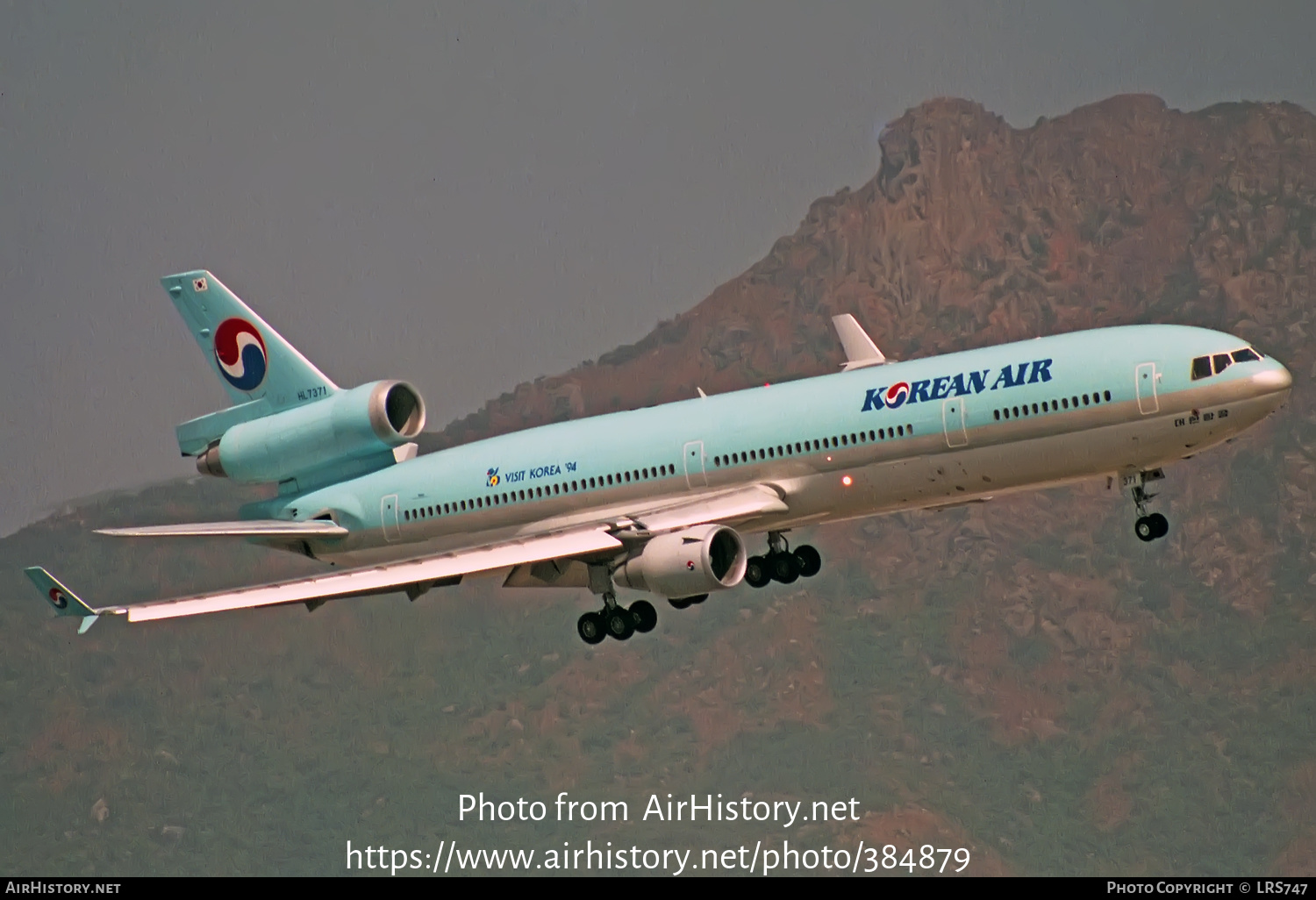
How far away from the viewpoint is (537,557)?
183 feet

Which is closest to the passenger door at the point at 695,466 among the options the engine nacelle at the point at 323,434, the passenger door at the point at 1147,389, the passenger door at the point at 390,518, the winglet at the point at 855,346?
the winglet at the point at 855,346

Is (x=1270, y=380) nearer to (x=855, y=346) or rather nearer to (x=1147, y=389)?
(x=1147, y=389)

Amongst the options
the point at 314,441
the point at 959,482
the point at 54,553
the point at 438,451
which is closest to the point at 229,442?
the point at 314,441

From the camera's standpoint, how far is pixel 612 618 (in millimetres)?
57625

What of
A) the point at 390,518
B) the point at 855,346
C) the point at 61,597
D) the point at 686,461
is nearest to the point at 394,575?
the point at 390,518

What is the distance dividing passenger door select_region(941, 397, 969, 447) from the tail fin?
22.1 metres

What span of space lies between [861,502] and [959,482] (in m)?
2.86

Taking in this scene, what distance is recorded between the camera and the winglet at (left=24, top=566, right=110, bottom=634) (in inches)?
1905

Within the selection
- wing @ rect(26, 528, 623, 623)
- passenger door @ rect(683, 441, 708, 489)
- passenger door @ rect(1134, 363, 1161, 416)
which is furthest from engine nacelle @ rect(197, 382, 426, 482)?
passenger door @ rect(1134, 363, 1161, 416)

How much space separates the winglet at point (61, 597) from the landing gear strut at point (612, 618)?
14268 mm

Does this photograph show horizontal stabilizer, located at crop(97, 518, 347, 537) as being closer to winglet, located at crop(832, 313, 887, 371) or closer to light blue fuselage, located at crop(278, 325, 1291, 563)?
light blue fuselage, located at crop(278, 325, 1291, 563)

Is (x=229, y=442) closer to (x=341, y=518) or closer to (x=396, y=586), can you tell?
(x=341, y=518)

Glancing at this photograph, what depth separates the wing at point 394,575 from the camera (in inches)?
2085

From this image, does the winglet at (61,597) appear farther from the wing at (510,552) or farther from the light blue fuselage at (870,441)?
the light blue fuselage at (870,441)
